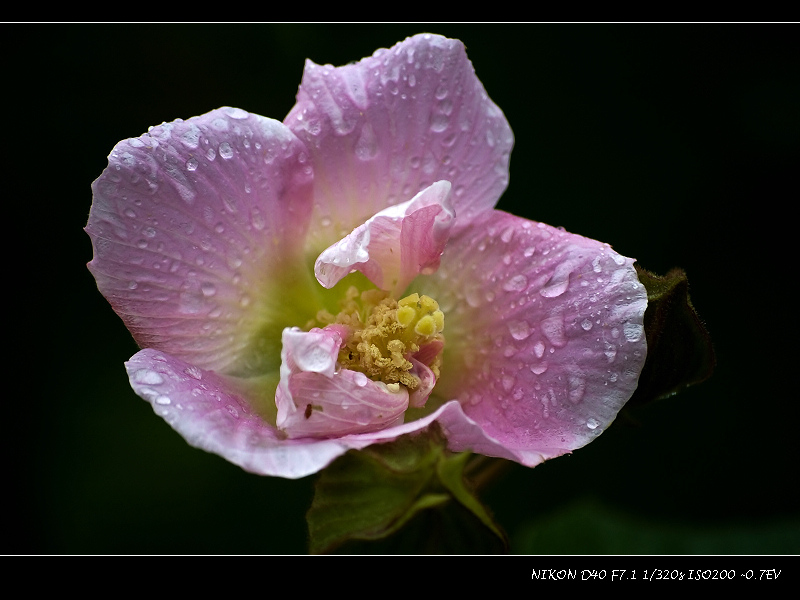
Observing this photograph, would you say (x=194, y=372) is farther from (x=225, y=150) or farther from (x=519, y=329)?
(x=519, y=329)

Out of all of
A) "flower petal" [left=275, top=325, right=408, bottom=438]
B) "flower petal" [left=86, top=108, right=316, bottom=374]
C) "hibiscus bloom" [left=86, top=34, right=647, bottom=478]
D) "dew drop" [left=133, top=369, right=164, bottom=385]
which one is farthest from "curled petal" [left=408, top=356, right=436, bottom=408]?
"dew drop" [left=133, top=369, right=164, bottom=385]

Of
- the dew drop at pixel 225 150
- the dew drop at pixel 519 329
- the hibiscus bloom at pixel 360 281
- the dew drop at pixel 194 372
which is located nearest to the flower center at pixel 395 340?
the hibiscus bloom at pixel 360 281

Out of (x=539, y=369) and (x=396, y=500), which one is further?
(x=539, y=369)

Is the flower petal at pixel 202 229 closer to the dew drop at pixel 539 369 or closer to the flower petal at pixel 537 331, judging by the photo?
the flower petal at pixel 537 331

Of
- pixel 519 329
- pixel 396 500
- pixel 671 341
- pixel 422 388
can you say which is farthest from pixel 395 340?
pixel 671 341

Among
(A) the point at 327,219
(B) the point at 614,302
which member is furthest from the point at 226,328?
(B) the point at 614,302

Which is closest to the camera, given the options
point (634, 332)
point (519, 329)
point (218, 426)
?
point (218, 426)

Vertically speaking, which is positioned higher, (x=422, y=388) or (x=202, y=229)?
(x=202, y=229)
